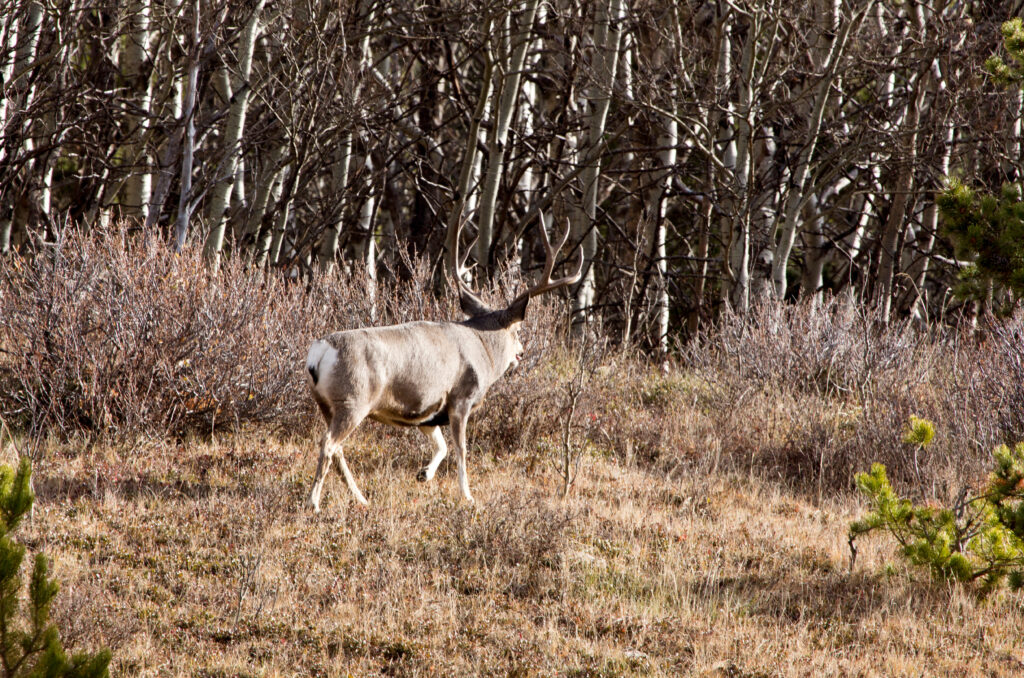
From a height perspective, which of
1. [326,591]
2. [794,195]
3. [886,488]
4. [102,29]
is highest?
[102,29]

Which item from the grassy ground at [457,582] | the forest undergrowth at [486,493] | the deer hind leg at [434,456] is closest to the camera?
the grassy ground at [457,582]

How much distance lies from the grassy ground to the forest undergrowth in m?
0.02

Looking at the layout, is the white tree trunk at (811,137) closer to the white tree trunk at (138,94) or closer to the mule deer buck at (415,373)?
the mule deer buck at (415,373)

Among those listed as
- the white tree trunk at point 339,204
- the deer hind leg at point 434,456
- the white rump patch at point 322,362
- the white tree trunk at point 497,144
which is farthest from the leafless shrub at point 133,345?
the white tree trunk at point 339,204

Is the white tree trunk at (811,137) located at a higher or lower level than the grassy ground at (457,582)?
higher

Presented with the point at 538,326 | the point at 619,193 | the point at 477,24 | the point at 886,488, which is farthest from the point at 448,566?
the point at 619,193

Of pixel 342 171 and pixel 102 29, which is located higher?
pixel 102 29

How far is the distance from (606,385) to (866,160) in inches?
261

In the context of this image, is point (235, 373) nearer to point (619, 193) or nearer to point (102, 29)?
point (102, 29)

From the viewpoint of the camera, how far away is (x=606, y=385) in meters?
11.2

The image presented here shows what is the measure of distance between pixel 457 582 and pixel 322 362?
1.75 metres

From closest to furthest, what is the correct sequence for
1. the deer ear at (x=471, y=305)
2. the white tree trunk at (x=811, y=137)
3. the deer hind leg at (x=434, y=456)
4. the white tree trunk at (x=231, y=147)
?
the deer hind leg at (x=434, y=456)
the deer ear at (x=471, y=305)
the white tree trunk at (x=231, y=147)
the white tree trunk at (x=811, y=137)

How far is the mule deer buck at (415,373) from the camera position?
7000 millimetres

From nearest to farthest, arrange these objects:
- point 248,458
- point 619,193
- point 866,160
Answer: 1. point 248,458
2. point 866,160
3. point 619,193
